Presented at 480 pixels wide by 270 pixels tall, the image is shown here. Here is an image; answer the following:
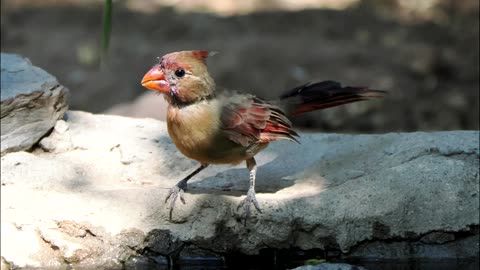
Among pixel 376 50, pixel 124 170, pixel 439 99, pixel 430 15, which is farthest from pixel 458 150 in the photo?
pixel 430 15

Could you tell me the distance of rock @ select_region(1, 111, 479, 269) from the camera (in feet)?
16.0

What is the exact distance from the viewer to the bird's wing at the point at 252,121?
509cm

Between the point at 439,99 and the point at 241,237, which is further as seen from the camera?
the point at 439,99

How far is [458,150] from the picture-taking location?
549 centimetres

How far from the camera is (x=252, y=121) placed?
5.18m

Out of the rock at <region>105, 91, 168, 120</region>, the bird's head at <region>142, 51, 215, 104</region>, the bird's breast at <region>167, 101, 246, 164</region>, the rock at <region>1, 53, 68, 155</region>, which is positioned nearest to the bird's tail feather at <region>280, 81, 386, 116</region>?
the bird's breast at <region>167, 101, 246, 164</region>

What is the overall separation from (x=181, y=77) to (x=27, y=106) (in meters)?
1.31

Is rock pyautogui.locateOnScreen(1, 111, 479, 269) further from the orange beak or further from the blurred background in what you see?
the blurred background

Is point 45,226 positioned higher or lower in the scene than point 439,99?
lower

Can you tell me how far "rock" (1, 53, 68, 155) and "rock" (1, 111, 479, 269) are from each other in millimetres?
155

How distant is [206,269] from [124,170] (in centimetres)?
111

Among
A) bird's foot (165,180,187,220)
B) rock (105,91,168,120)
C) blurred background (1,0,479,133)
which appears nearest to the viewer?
A: bird's foot (165,180,187,220)

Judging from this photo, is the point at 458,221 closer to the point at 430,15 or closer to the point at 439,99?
the point at 439,99

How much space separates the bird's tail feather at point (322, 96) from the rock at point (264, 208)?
1.43 ft
